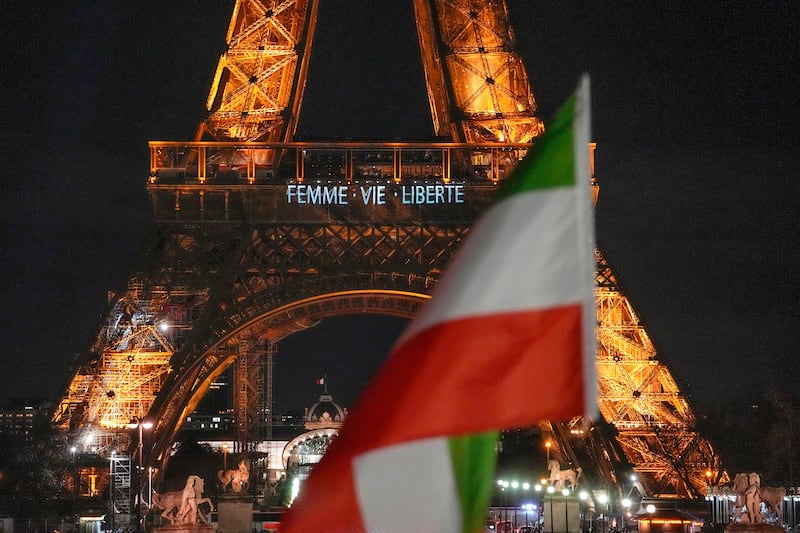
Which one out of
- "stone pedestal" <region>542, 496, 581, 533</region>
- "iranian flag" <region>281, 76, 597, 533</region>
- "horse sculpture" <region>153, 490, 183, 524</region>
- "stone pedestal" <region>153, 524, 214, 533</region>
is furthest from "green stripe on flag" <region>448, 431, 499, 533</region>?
"stone pedestal" <region>542, 496, 581, 533</region>

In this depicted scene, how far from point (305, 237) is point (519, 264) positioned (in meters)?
48.5

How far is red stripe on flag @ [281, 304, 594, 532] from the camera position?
4.96 m

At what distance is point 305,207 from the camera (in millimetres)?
53000

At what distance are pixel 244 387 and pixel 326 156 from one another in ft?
73.7

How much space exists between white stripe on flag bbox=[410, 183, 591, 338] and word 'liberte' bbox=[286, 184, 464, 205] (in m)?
47.8

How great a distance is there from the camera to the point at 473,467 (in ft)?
16.4

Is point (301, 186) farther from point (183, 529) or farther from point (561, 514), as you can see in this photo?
point (183, 529)

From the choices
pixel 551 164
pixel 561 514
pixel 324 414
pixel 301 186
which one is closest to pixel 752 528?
pixel 561 514

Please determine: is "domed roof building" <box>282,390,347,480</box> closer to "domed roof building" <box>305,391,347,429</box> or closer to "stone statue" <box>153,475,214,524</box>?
"domed roof building" <box>305,391,347,429</box>

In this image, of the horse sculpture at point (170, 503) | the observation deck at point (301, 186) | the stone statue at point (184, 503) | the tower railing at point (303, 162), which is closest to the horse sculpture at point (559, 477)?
the stone statue at point (184, 503)

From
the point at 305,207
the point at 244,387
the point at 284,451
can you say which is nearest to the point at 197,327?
the point at 305,207

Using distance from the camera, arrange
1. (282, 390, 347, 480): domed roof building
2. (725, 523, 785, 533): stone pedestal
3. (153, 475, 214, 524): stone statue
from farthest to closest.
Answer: (282, 390, 347, 480): domed roof building < (153, 475, 214, 524): stone statue < (725, 523, 785, 533): stone pedestal

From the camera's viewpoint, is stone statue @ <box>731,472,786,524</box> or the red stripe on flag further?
stone statue @ <box>731,472,786,524</box>

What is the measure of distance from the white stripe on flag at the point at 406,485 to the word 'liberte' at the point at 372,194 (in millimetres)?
48031
